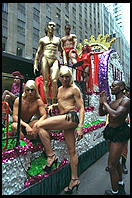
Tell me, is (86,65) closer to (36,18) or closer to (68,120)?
Result: (68,120)

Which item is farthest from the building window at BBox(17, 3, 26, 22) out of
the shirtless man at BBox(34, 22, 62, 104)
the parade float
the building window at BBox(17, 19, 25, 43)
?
the parade float

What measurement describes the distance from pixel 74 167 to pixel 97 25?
37.4 meters

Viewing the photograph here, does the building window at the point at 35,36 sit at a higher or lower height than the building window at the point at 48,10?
lower

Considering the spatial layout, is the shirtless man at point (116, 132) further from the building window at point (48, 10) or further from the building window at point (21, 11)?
the building window at point (48, 10)

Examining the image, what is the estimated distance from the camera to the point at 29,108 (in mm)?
2738

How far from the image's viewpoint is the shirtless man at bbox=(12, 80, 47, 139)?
8.51 ft

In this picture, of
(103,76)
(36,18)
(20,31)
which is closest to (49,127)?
(103,76)

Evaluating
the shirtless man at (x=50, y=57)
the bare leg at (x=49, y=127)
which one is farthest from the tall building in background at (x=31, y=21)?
the bare leg at (x=49, y=127)

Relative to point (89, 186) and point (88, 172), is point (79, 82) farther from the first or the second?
point (89, 186)

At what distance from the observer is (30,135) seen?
8.56 ft

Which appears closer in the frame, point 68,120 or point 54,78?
point 68,120

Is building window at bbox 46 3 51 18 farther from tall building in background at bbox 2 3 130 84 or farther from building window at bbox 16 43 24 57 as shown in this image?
building window at bbox 16 43 24 57

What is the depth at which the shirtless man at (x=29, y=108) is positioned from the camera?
8.51 ft

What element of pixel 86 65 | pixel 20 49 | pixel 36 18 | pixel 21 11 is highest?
pixel 36 18
